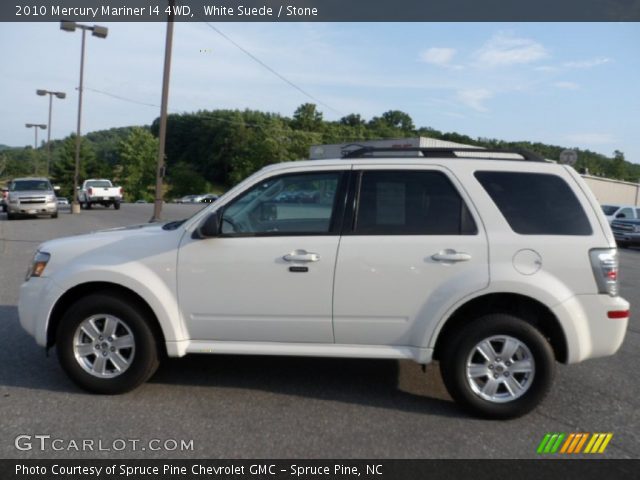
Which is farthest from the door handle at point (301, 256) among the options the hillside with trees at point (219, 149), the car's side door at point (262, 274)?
the hillside with trees at point (219, 149)

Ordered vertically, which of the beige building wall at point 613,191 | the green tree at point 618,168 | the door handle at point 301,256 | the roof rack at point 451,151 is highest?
the green tree at point 618,168

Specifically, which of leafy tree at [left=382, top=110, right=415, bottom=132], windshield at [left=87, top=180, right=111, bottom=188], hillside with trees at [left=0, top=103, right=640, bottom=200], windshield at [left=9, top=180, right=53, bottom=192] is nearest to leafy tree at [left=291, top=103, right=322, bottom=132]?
hillside with trees at [left=0, top=103, right=640, bottom=200]

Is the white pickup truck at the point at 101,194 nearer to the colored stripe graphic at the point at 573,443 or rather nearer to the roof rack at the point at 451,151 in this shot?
the roof rack at the point at 451,151

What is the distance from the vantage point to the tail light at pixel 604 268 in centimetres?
439

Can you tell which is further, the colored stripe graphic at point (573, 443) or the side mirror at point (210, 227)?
the side mirror at point (210, 227)

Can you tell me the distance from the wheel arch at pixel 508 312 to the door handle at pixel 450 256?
1.06ft

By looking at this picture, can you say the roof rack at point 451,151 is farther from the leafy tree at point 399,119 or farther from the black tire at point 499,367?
the leafy tree at point 399,119

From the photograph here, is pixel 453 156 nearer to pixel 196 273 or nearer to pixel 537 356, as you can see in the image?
pixel 537 356

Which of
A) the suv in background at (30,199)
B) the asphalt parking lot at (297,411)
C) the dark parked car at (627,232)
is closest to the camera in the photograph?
the asphalt parking lot at (297,411)

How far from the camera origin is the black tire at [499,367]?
14.4 feet

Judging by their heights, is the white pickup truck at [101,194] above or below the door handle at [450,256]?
below
